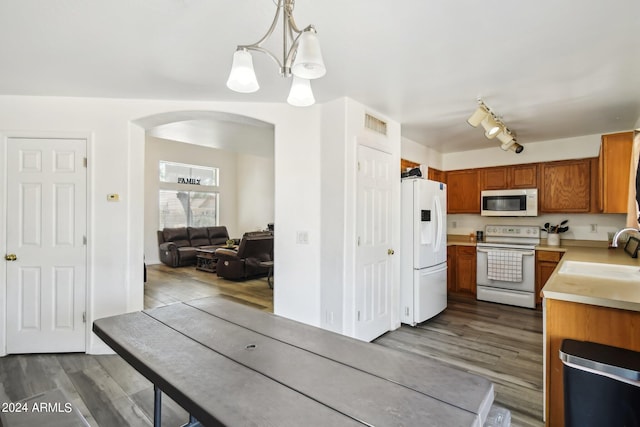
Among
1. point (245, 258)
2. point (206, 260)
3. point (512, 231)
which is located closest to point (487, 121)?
point (512, 231)

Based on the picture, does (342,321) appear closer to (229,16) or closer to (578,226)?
(229,16)

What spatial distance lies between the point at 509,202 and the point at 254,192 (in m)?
6.80

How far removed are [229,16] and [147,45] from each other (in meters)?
0.67

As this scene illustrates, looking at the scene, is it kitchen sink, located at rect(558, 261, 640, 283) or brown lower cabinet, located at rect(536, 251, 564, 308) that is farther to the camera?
brown lower cabinet, located at rect(536, 251, 564, 308)

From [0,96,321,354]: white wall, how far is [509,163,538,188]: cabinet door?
3388 millimetres

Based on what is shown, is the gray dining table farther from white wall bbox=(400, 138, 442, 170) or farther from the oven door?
the oven door

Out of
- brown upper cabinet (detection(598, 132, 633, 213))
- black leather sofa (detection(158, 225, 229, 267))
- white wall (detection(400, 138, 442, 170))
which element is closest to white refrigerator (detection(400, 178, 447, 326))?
white wall (detection(400, 138, 442, 170))

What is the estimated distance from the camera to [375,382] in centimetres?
106

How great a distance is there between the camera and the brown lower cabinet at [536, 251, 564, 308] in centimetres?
402

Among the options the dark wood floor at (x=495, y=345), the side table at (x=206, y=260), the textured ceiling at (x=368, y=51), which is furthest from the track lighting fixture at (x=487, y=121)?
the side table at (x=206, y=260)

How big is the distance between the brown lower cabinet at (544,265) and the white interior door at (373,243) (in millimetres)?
2210

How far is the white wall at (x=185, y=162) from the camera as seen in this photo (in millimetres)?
7844

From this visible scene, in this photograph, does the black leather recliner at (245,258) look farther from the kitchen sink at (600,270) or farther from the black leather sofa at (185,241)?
the kitchen sink at (600,270)

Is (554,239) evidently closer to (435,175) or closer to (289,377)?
(435,175)
